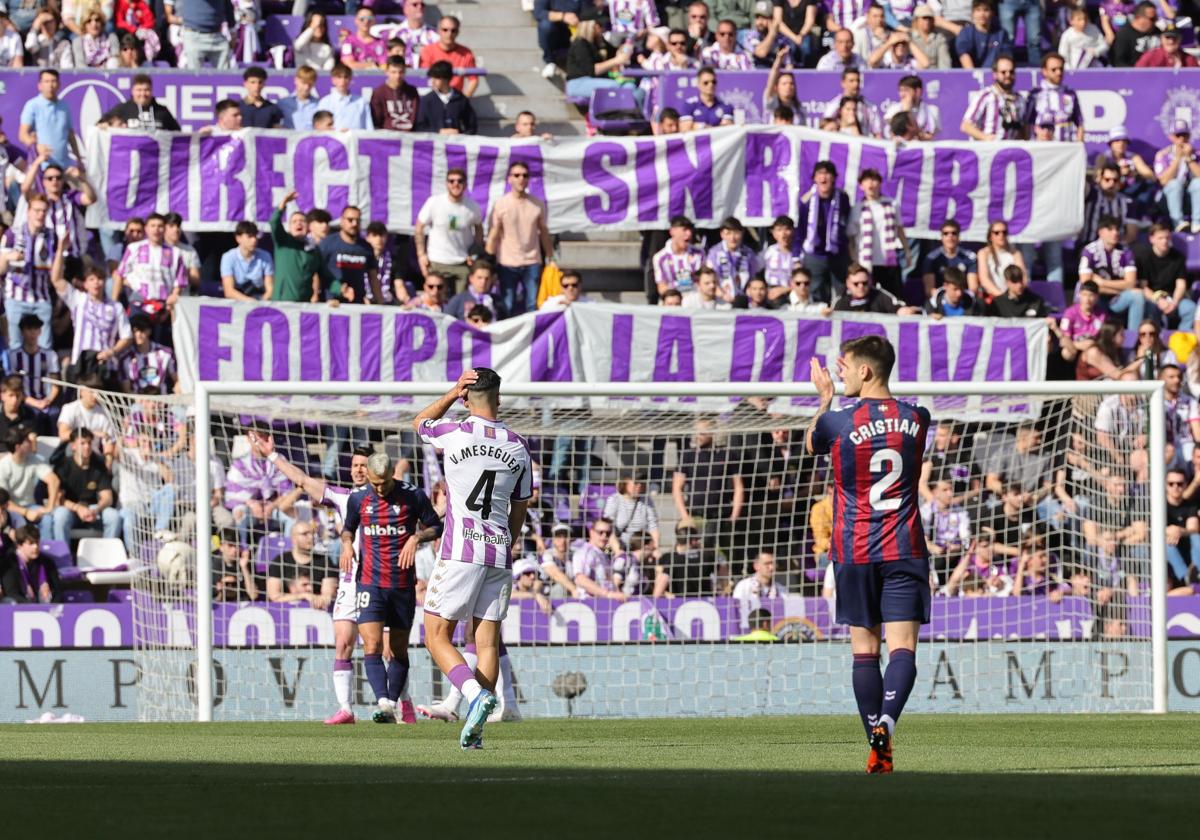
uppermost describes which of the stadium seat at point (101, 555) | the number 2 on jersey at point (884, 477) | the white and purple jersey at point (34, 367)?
the number 2 on jersey at point (884, 477)

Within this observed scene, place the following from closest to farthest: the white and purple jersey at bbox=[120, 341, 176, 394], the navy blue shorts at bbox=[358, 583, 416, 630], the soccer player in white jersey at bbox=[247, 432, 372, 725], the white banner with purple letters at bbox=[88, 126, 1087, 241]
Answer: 1. the navy blue shorts at bbox=[358, 583, 416, 630]
2. the soccer player in white jersey at bbox=[247, 432, 372, 725]
3. the white and purple jersey at bbox=[120, 341, 176, 394]
4. the white banner with purple letters at bbox=[88, 126, 1087, 241]

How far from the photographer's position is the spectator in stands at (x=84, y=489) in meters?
18.1

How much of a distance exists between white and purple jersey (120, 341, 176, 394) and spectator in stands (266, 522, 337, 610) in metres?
3.09

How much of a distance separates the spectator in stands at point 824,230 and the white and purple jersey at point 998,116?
7.21ft

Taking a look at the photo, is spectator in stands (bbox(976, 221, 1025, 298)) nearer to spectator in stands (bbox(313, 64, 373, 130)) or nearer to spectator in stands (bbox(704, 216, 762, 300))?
spectator in stands (bbox(704, 216, 762, 300))

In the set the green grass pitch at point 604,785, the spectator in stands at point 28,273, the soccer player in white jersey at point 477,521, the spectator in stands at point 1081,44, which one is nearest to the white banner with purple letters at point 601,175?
the spectator in stands at point 28,273

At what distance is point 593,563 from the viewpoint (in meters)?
16.8

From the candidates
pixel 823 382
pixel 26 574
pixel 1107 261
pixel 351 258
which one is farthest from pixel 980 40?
pixel 823 382

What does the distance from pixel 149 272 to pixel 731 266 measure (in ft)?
18.2

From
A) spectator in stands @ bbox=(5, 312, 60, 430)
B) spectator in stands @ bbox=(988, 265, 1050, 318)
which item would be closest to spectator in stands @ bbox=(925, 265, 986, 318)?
spectator in stands @ bbox=(988, 265, 1050, 318)

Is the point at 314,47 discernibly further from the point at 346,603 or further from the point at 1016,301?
the point at 346,603

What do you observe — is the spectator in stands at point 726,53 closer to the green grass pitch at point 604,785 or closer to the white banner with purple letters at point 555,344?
the white banner with purple letters at point 555,344

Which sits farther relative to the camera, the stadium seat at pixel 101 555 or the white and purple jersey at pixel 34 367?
the white and purple jersey at pixel 34 367

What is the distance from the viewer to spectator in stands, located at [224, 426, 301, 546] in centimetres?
1653
